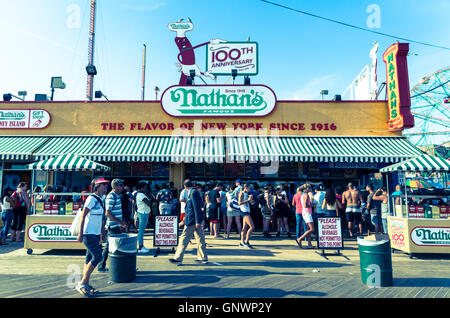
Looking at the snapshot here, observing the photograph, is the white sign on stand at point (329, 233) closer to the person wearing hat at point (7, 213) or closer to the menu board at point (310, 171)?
the menu board at point (310, 171)

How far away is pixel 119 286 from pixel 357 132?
12014 mm

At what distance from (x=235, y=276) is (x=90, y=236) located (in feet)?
9.17

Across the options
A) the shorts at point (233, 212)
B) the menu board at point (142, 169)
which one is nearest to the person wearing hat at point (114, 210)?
the shorts at point (233, 212)

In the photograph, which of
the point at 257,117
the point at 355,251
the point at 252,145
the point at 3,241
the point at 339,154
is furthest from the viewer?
the point at 257,117

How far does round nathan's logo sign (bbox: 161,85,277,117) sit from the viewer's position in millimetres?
13156

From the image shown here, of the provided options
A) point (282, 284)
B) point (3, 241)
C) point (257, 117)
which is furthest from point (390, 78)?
point (3, 241)

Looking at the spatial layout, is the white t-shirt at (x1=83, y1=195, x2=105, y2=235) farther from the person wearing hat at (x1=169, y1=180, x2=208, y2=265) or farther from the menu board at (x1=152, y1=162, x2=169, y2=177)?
the menu board at (x1=152, y1=162, x2=169, y2=177)

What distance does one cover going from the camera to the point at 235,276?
553 centimetres

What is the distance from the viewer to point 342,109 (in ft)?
43.7

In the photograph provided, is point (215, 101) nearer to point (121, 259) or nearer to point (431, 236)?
point (121, 259)

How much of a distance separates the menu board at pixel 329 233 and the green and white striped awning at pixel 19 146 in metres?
11.5

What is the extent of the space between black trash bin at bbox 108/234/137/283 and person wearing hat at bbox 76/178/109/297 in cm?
31

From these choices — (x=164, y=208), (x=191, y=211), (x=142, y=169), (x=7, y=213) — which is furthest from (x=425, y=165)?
(x=7, y=213)

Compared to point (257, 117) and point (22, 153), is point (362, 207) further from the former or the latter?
point (22, 153)
